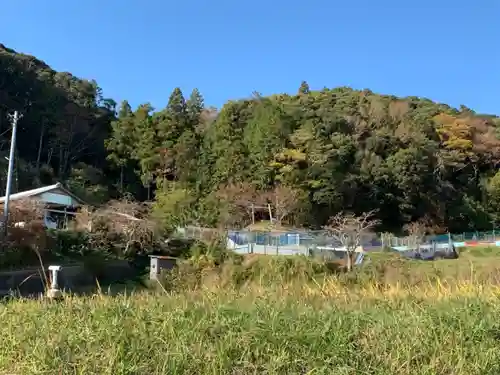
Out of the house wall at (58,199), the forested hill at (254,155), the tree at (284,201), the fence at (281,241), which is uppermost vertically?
the forested hill at (254,155)

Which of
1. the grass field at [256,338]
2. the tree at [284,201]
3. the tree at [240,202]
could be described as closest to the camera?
the grass field at [256,338]

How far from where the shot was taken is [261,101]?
41.7 meters

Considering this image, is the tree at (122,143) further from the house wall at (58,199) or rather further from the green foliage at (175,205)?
the house wall at (58,199)

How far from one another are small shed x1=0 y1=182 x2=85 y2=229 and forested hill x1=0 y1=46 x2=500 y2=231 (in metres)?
7.53

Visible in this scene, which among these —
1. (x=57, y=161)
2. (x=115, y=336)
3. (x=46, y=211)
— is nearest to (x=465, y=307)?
(x=115, y=336)

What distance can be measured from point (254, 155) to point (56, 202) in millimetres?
15956

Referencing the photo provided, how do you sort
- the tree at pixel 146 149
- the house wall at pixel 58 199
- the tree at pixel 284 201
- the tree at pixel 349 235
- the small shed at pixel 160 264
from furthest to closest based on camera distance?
the tree at pixel 146 149 < the tree at pixel 284 201 < the house wall at pixel 58 199 < the tree at pixel 349 235 < the small shed at pixel 160 264

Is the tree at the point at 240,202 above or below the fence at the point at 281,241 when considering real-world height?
above

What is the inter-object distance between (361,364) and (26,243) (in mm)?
15955

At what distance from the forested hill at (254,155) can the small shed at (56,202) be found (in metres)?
7.53

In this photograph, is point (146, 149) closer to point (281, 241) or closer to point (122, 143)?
point (122, 143)

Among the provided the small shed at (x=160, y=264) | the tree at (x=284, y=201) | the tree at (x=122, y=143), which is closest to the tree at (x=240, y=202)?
the tree at (x=284, y=201)

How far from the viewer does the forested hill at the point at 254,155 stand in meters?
33.3

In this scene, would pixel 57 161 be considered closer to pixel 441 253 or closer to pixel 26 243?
pixel 26 243
